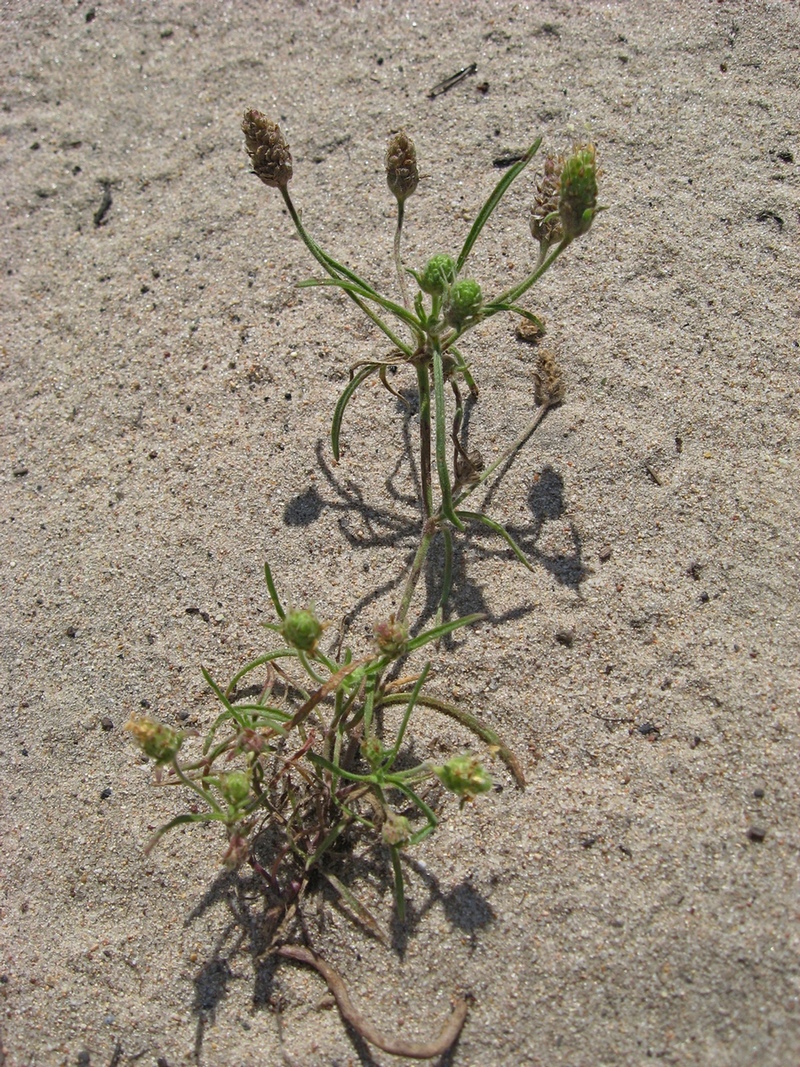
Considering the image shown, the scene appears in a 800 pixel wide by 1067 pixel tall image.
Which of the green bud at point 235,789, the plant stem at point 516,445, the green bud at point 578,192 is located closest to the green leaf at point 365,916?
the green bud at point 235,789

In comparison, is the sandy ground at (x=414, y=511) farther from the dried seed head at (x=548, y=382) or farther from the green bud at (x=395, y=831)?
the green bud at (x=395, y=831)

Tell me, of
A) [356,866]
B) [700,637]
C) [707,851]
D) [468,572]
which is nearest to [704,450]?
[700,637]

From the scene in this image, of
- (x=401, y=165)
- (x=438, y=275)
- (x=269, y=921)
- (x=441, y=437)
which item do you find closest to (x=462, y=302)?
(x=438, y=275)

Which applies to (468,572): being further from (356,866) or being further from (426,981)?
(426,981)

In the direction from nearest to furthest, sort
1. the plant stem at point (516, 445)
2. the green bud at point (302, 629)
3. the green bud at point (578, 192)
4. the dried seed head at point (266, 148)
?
1. the green bud at point (302, 629)
2. the green bud at point (578, 192)
3. the dried seed head at point (266, 148)
4. the plant stem at point (516, 445)

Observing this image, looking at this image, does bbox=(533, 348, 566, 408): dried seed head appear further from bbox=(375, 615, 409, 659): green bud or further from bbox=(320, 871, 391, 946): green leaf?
bbox=(320, 871, 391, 946): green leaf

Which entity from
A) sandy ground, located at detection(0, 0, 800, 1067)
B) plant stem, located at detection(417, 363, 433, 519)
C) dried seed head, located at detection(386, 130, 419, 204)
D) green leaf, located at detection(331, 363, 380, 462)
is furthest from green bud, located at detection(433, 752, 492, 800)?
dried seed head, located at detection(386, 130, 419, 204)

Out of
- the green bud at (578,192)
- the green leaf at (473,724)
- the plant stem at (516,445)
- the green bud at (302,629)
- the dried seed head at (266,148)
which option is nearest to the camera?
the green bud at (302,629)
